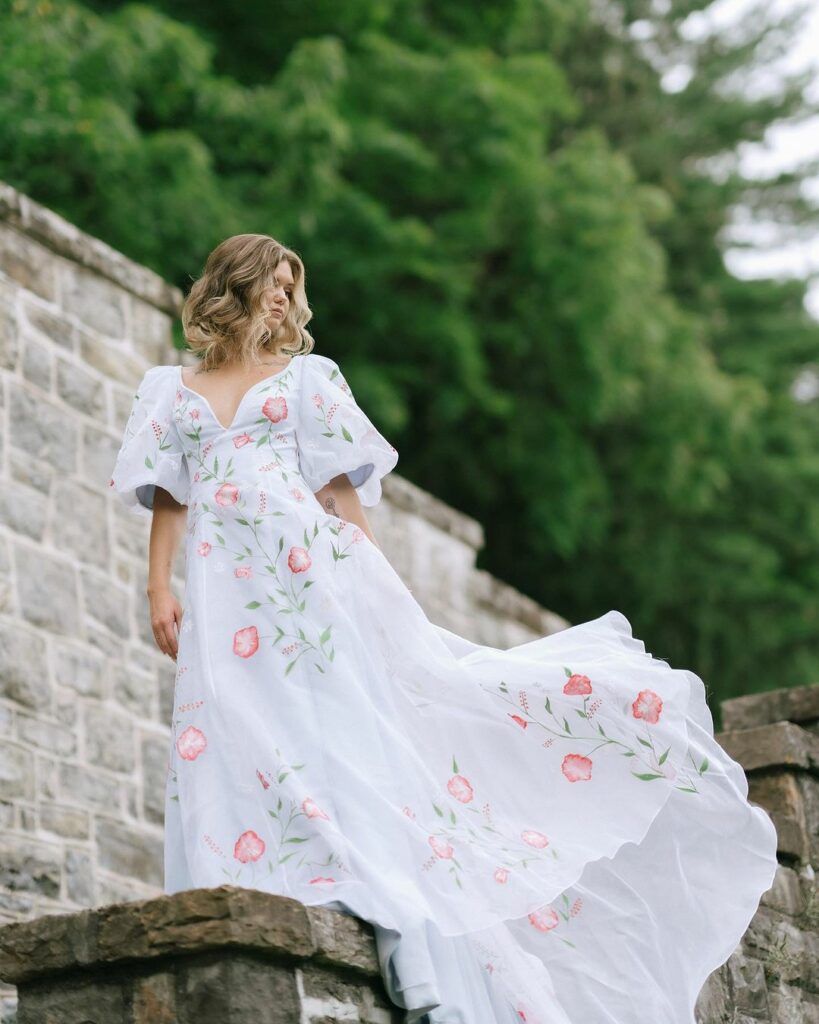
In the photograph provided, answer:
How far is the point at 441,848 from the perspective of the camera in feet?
10.1

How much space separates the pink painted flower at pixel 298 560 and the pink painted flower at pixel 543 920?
86 centimetres

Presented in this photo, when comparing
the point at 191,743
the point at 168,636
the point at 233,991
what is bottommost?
the point at 233,991

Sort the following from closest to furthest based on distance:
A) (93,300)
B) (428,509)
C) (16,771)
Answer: (16,771) < (93,300) < (428,509)

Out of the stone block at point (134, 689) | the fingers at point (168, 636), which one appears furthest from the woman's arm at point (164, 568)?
the stone block at point (134, 689)

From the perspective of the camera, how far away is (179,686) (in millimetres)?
3289

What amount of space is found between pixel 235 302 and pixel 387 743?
1050 millimetres

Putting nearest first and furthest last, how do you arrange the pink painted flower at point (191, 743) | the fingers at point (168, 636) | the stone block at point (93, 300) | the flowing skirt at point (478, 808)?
1. the flowing skirt at point (478, 808)
2. the pink painted flower at point (191, 743)
3. the fingers at point (168, 636)
4. the stone block at point (93, 300)

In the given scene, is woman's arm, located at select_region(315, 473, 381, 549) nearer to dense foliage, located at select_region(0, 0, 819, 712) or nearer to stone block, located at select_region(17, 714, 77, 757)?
stone block, located at select_region(17, 714, 77, 757)

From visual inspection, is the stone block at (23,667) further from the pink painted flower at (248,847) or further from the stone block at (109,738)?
the pink painted flower at (248,847)

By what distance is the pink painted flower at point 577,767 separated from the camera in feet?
10.9

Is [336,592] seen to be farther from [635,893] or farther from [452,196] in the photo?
[452,196]

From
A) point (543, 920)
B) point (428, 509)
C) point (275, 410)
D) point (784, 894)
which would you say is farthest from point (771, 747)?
point (428, 509)

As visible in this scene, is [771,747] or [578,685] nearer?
[578,685]

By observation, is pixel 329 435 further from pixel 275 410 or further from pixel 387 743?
pixel 387 743
